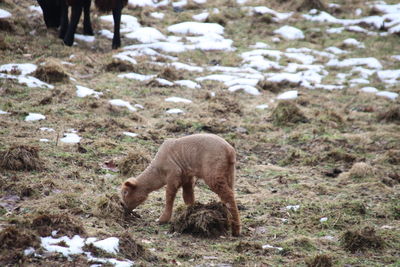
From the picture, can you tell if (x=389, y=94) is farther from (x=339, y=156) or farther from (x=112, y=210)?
(x=112, y=210)

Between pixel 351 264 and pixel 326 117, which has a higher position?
pixel 351 264

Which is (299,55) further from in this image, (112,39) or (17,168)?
(17,168)

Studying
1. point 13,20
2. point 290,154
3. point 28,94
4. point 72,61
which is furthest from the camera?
point 13,20

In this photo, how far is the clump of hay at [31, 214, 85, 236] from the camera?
5449 mm

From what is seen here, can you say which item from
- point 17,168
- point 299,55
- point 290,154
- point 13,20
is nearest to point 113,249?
point 17,168

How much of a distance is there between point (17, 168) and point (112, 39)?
10.6m

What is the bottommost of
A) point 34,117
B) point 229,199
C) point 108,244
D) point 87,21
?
point 34,117

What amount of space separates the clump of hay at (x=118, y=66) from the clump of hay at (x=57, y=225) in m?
9.51

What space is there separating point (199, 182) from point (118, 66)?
269 inches

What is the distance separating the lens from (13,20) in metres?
16.1

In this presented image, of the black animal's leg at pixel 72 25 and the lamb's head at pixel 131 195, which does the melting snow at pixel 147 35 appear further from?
the lamb's head at pixel 131 195

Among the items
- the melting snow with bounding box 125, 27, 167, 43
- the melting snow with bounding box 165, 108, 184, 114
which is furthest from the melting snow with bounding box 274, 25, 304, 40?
the melting snow with bounding box 165, 108, 184, 114

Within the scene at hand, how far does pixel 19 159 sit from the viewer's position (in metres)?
7.86

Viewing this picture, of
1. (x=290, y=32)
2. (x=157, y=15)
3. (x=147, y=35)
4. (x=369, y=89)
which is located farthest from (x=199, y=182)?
(x=157, y=15)
